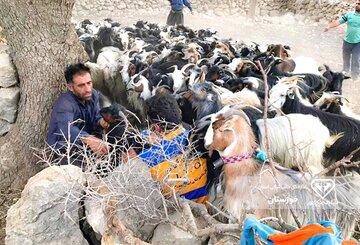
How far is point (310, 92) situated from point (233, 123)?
6.87 feet

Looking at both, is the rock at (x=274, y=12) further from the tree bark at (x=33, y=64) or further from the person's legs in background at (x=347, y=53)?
the tree bark at (x=33, y=64)

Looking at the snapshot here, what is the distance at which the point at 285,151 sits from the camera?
11.3 ft

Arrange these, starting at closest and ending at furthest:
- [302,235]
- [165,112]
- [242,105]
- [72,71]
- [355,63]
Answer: [302,235] → [165,112] → [72,71] → [242,105] → [355,63]

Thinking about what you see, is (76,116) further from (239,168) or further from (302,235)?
(302,235)

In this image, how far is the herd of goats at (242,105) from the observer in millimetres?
2838

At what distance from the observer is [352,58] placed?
7117 mm

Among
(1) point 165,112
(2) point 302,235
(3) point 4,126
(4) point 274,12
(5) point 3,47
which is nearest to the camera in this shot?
(2) point 302,235

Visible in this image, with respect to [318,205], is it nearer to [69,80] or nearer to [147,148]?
[147,148]

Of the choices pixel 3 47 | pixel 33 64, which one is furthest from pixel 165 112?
pixel 3 47

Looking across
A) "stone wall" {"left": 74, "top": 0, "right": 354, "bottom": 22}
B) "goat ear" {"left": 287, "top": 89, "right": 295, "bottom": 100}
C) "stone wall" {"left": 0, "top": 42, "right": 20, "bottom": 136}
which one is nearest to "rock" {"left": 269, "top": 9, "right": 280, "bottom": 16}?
"stone wall" {"left": 74, "top": 0, "right": 354, "bottom": 22}

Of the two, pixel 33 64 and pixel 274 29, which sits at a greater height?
pixel 33 64

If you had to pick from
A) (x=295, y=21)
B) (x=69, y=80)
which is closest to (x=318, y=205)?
(x=69, y=80)

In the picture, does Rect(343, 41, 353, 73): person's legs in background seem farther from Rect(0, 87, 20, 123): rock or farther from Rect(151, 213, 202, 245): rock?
Rect(151, 213, 202, 245): rock

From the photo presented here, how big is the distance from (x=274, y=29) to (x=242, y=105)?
826 cm
